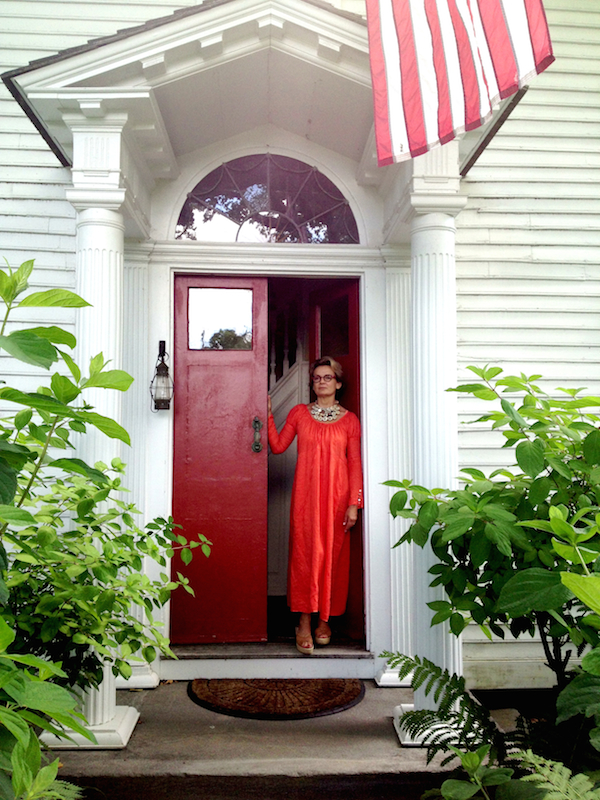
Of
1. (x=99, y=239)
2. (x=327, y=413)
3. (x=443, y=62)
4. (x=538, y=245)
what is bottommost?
(x=327, y=413)

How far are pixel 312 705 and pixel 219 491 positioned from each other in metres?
1.47

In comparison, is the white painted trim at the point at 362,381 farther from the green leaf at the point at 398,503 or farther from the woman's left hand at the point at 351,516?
the green leaf at the point at 398,503

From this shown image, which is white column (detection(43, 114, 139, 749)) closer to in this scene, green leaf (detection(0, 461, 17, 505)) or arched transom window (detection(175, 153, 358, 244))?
arched transom window (detection(175, 153, 358, 244))

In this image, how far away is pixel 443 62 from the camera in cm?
295

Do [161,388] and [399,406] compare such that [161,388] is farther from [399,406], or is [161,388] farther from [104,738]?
[104,738]

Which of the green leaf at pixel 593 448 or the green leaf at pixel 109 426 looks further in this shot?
the green leaf at pixel 593 448

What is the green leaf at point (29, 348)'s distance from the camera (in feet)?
3.01

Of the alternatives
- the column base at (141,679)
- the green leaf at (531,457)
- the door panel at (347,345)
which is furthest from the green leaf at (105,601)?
the door panel at (347,345)

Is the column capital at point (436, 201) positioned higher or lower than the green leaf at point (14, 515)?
higher

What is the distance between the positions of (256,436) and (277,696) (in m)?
1.65

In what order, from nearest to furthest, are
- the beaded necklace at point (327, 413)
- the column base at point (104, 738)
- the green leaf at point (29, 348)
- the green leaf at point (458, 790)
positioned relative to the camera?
the green leaf at point (29, 348) < the green leaf at point (458, 790) < the column base at point (104, 738) < the beaded necklace at point (327, 413)

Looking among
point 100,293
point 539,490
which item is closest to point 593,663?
point 539,490

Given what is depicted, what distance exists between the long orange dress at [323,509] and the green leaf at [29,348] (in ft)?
11.4

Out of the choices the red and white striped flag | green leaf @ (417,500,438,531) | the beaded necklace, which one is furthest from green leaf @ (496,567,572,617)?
the beaded necklace
